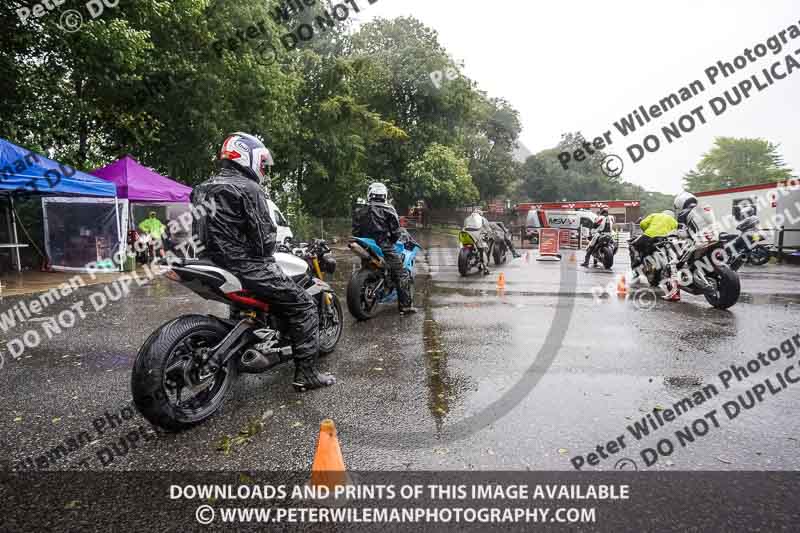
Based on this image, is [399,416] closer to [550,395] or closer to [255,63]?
[550,395]

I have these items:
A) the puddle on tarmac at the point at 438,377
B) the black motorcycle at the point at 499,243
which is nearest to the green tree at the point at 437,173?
the black motorcycle at the point at 499,243

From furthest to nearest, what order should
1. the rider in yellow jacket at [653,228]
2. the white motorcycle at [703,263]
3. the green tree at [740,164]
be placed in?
the green tree at [740,164] < the rider in yellow jacket at [653,228] < the white motorcycle at [703,263]

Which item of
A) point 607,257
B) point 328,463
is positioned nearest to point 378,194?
point 328,463

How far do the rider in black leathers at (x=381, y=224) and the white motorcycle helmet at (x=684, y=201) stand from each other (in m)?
5.20

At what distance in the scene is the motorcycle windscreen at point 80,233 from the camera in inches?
491

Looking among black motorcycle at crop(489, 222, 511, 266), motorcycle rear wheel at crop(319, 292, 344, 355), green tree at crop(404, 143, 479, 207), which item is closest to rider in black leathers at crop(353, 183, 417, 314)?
motorcycle rear wheel at crop(319, 292, 344, 355)

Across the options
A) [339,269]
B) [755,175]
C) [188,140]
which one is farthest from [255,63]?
[755,175]

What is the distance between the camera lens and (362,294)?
670 cm

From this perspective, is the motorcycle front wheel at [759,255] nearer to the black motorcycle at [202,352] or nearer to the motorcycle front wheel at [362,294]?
the motorcycle front wheel at [362,294]

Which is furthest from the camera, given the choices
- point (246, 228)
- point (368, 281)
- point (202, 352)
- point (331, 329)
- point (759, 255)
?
point (759, 255)

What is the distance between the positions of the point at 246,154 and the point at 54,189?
28.0 feet

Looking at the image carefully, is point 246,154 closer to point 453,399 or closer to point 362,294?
point 453,399

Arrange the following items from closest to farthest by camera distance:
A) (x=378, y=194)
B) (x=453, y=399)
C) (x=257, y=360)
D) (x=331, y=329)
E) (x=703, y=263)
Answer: (x=257, y=360), (x=453, y=399), (x=331, y=329), (x=378, y=194), (x=703, y=263)

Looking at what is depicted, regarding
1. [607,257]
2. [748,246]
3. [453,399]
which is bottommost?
[453,399]
